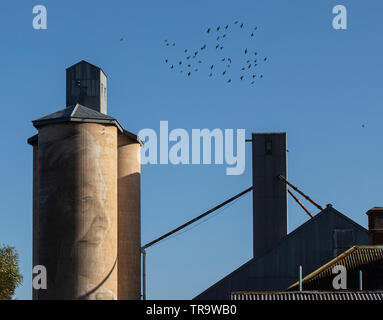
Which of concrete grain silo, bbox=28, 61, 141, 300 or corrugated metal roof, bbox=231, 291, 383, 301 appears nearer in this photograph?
corrugated metal roof, bbox=231, 291, 383, 301

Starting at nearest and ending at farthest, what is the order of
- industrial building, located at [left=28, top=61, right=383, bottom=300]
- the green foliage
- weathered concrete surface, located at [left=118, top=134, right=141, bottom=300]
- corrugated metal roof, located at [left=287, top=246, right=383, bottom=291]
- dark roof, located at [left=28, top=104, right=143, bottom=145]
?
A: corrugated metal roof, located at [left=287, top=246, right=383, bottom=291]
industrial building, located at [left=28, top=61, right=383, bottom=300]
dark roof, located at [left=28, top=104, right=143, bottom=145]
weathered concrete surface, located at [left=118, top=134, right=141, bottom=300]
the green foliage

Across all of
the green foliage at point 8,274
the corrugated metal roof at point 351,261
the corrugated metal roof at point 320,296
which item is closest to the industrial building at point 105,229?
the corrugated metal roof at point 351,261

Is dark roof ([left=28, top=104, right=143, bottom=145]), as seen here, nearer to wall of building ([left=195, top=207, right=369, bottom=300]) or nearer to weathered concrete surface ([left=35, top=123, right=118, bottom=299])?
weathered concrete surface ([left=35, top=123, right=118, bottom=299])

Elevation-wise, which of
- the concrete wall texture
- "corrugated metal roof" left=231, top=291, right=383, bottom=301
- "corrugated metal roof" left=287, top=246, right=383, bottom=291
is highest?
the concrete wall texture

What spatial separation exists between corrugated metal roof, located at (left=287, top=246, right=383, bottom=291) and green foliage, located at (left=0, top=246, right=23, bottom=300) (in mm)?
44499

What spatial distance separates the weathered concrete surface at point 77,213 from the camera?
57.7 meters

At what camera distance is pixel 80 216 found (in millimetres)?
58094

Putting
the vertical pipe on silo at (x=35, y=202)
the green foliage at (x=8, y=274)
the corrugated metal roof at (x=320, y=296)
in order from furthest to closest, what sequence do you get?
the green foliage at (x=8, y=274) → the vertical pipe on silo at (x=35, y=202) → the corrugated metal roof at (x=320, y=296)

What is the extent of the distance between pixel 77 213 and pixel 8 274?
37.5 m

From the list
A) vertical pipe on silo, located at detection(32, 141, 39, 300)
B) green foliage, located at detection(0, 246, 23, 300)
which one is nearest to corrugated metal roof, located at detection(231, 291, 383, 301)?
vertical pipe on silo, located at detection(32, 141, 39, 300)

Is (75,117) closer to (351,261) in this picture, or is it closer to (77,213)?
(77,213)

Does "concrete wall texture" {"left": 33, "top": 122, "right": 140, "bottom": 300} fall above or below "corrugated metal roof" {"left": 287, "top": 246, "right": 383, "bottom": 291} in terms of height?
above

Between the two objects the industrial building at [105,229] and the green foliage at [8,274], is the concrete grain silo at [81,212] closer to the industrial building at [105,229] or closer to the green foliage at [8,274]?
the industrial building at [105,229]

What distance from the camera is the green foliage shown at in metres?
90.7
